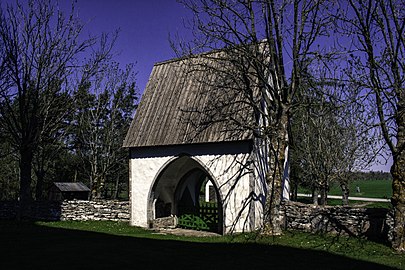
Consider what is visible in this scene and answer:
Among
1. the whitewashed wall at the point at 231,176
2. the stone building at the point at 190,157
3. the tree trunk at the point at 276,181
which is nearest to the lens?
the tree trunk at the point at 276,181

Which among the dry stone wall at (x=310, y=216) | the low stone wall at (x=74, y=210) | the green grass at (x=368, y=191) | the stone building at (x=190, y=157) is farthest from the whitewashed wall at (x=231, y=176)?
the green grass at (x=368, y=191)

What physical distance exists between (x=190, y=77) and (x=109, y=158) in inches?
531

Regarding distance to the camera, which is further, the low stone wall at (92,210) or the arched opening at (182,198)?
the low stone wall at (92,210)

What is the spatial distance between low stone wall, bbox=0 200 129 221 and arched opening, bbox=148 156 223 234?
8.13ft

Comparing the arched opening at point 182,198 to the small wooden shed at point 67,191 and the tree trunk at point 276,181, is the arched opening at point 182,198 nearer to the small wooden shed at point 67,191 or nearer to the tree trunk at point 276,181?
the tree trunk at point 276,181

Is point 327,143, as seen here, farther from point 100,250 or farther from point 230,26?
point 100,250

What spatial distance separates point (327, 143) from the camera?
22078 millimetres

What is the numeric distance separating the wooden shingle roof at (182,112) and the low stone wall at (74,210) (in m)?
3.97

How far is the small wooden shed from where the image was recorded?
1168 inches

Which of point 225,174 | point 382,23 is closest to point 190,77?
point 225,174

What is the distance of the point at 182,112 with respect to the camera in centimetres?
1912

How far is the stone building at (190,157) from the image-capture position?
16406 mm

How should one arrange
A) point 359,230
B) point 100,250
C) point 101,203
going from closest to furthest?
point 100,250 < point 359,230 < point 101,203

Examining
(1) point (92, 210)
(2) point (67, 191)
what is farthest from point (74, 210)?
(2) point (67, 191)
